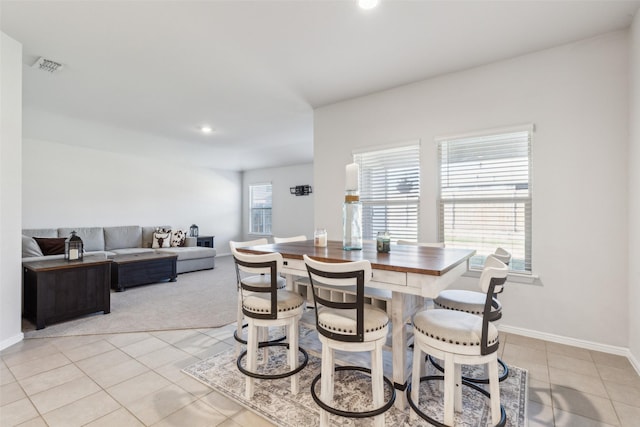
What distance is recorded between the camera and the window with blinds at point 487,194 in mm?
2924

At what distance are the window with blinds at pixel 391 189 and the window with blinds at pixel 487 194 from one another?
326 millimetres

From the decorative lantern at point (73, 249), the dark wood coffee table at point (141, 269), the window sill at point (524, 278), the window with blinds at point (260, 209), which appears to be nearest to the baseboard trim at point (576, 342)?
the window sill at point (524, 278)

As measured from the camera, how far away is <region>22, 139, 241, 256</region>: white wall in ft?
17.5

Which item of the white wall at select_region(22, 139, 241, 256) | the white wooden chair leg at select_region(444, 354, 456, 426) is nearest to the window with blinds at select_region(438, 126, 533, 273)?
the white wooden chair leg at select_region(444, 354, 456, 426)

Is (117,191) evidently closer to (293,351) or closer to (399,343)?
(293,351)

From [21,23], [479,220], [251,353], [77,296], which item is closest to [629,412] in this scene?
[479,220]

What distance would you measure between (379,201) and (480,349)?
8.35 feet

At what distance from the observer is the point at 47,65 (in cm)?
300

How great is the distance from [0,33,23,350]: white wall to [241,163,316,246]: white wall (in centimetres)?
572

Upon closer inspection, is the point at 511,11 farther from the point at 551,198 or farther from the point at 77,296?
the point at 77,296

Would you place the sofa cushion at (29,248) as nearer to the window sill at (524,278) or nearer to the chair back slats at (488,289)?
the chair back slats at (488,289)

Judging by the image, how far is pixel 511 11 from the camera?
7.49 ft

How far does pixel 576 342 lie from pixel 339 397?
91.0 inches

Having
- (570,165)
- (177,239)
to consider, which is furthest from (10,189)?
(570,165)
